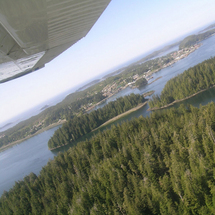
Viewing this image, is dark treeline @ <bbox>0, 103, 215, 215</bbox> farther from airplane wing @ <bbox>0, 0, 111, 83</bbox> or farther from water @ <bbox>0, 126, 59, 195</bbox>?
airplane wing @ <bbox>0, 0, 111, 83</bbox>

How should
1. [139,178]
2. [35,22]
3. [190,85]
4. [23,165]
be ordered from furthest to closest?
[23,165] < [190,85] < [139,178] < [35,22]

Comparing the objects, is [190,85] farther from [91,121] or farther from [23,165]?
[23,165]

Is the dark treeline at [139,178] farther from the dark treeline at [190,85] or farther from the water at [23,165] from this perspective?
the dark treeline at [190,85]

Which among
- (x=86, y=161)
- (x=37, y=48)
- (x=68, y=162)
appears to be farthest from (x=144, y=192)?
(x=68, y=162)

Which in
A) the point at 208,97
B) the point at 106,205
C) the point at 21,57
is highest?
the point at 21,57

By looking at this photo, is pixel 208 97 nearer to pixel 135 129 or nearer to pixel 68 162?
pixel 135 129

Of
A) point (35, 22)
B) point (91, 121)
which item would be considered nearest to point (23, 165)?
point (91, 121)
